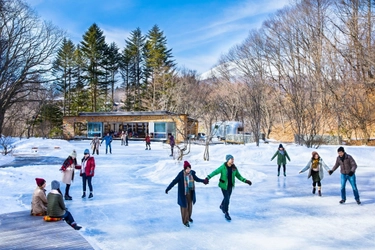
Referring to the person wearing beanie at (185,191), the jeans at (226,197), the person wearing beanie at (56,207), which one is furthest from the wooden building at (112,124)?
the person wearing beanie at (185,191)

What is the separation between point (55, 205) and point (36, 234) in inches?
32.3

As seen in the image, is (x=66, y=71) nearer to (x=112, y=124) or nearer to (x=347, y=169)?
(x=112, y=124)

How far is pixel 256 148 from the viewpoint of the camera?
61.9 feet

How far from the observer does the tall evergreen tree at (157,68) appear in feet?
150

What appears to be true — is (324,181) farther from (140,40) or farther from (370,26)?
(140,40)

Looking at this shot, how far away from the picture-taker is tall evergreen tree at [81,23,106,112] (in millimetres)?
46219

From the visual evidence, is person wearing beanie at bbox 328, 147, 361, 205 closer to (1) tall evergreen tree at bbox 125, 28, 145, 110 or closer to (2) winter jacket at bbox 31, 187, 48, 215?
(2) winter jacket at bbox 31, 187, 48, 215

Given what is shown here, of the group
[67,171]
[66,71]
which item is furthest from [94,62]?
[67,171]

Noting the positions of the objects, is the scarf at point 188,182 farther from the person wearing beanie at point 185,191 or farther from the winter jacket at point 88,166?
the winter jacket at point 88,166

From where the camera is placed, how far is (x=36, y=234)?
199 inches

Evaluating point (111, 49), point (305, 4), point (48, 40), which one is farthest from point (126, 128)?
point (305, 4)

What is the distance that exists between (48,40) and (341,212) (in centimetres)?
2683

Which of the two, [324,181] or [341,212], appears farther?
[324,181]

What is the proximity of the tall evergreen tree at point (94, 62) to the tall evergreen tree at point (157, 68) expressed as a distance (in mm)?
7349
